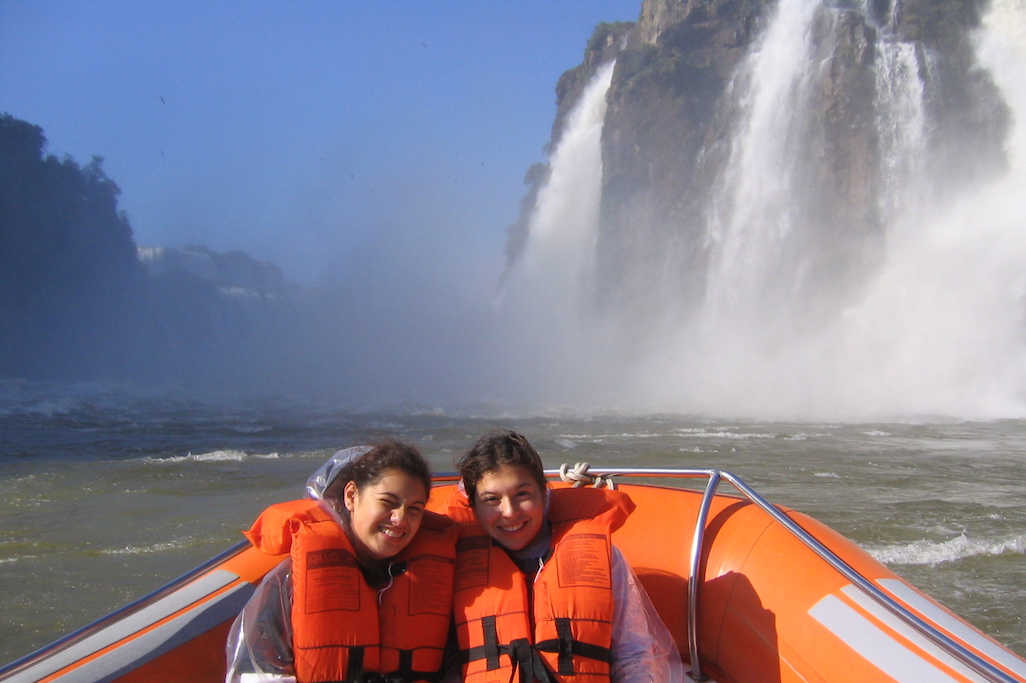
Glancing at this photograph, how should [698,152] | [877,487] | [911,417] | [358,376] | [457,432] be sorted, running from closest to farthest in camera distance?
[877,487], [457,432], [911,417], [698,152], [358,376]

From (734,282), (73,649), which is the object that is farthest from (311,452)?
(734,282)

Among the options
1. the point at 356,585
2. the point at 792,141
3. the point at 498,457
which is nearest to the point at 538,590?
the point at 498,457

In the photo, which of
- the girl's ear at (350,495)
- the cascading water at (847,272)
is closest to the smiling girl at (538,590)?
the girl's ear at (350,495)

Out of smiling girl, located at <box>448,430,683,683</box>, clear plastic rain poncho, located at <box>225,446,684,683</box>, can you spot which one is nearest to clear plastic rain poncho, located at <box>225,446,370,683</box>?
clear plastic rain poncho, located at <box>225,446,684,683</box>

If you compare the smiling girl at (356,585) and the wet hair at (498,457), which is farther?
the wet hair at (498,457)

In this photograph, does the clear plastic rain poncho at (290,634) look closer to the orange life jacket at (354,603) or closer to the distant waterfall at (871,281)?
the orange life jacket at (354,603)

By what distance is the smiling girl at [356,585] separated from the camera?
1579 millimetres

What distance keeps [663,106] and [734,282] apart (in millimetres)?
11278

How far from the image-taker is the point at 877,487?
7.03 metres

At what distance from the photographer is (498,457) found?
5.86 ft

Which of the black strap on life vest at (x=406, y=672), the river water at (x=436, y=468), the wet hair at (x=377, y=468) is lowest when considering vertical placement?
the river water at (x=436, y=468)

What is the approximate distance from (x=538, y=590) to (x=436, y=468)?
273 inches

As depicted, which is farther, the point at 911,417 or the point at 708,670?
the point at 911,417

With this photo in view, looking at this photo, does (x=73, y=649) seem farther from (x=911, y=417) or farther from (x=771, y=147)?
(x=771, y=147)
